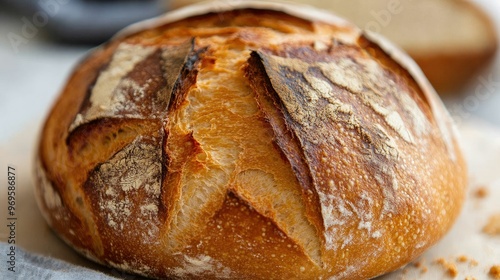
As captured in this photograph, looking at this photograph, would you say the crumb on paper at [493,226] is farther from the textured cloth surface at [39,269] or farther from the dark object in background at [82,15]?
the dark object in background at [82,15]

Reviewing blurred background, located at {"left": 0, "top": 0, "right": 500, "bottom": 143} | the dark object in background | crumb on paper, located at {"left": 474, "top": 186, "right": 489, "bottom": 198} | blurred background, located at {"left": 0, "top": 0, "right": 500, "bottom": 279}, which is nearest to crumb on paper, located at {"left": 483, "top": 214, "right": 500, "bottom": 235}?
crumb on paper, located at {"left": 474, "top": 186, "right": 489, "bottom": 198}

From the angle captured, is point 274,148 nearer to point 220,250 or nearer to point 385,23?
point 220,250

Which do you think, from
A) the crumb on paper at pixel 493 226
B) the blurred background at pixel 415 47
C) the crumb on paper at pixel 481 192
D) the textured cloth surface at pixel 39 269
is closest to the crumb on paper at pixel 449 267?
the crumb on paper at pixel 493 226

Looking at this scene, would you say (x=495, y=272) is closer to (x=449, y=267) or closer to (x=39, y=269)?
(x=449, y=267)

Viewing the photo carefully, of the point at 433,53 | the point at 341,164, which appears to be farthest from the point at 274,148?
the point at 433,53

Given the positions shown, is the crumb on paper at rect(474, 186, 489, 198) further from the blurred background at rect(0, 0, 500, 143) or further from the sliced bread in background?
the sliced bread in background

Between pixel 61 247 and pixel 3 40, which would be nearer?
pixel 61 247
